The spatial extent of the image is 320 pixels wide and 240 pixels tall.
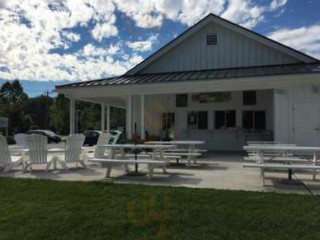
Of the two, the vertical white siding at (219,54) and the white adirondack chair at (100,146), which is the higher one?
the vertical white siding at (219,54)

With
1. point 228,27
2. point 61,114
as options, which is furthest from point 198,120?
point 61,114

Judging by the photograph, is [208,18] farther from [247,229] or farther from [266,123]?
[247,229]

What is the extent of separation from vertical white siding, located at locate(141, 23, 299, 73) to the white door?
4148 mm

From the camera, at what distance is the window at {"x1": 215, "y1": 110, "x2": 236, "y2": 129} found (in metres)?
18.7

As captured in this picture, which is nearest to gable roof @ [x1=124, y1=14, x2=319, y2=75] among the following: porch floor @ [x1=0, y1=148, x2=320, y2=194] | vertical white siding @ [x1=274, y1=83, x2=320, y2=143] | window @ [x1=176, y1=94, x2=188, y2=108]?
window @ [x1=176, y1=94, x2=188, y2=108]

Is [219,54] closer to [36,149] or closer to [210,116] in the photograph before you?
[210,116]

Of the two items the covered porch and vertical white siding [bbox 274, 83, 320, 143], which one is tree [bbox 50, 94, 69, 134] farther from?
vertical white siding [bbox 274, 83, 320, 143]

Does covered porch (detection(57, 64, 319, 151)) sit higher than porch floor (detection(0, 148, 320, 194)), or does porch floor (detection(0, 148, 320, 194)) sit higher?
covered porch (detection(57, 64, 319, 151))

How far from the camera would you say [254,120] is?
60.4 ft

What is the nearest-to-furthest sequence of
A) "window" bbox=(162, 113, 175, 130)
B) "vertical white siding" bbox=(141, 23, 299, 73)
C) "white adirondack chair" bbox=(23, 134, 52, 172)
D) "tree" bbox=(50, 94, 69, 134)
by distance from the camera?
"white adirondack chair" bbox=(23, 134, 52, 172)
"vertical white siding" bbox=(141, 23, 299, 73)
"window" bbox=(162, 113, 175, 130)
"tree" bbox=(50, 94, 69, 134)

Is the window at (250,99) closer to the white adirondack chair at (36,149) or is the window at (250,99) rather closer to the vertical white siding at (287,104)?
the vertical white siding at (287,104)

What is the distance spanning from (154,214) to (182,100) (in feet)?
48.8

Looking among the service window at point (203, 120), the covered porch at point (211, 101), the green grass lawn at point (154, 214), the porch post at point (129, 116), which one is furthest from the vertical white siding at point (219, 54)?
the green grass lawn at point (154, 214)

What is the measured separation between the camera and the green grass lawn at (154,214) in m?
4.40
